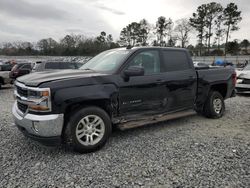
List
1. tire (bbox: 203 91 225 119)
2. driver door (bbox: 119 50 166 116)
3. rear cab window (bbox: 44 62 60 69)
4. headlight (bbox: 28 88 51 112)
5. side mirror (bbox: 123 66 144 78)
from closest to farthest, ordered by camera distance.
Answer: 1. headlight (bbox: 28 88 51 112)
2. side mirror (bbox: 123 66 144 78)
3. driver door (bbox: 119 50 166 116)
4. tire (bbox: 203 91 225 119)
5. rear cab window (bbox: 44 62 60 69)

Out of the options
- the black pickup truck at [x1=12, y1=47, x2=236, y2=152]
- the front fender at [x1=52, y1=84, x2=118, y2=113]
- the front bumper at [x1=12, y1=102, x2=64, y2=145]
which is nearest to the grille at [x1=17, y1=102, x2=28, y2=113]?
the black pickup truck at [x1=12, y1=47, x2=236, y2=152]

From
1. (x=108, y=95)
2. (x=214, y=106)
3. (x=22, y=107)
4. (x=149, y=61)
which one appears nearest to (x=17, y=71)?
(x=22, y=107)

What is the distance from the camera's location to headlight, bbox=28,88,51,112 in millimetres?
3258

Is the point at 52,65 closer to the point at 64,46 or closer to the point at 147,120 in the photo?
the point at 147,120

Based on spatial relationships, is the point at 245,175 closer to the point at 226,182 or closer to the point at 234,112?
the point at 226,182

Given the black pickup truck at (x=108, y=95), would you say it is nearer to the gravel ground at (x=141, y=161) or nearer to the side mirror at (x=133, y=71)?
the side mirror at (x=133, y=71)

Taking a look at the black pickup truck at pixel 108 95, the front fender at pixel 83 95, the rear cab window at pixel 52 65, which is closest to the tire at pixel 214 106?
the black pickup truck at pixel 108 95

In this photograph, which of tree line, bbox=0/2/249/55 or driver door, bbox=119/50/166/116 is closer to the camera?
driver door, bbox=119/50/166/116

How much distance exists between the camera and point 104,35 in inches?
2886

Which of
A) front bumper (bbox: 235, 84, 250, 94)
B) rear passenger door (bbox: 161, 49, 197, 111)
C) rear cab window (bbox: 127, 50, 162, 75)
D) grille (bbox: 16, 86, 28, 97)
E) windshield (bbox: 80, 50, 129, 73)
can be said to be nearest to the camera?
grille (bbox: 16, 86, 28, 97)

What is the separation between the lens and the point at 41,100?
327cm

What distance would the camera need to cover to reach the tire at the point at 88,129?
11.5 ft

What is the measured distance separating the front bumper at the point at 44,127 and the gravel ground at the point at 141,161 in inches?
14.8

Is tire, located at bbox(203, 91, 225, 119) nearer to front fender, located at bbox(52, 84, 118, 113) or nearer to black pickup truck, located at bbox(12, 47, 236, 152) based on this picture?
black pickup truck, located at bbox(12, 47, 236, 152)
